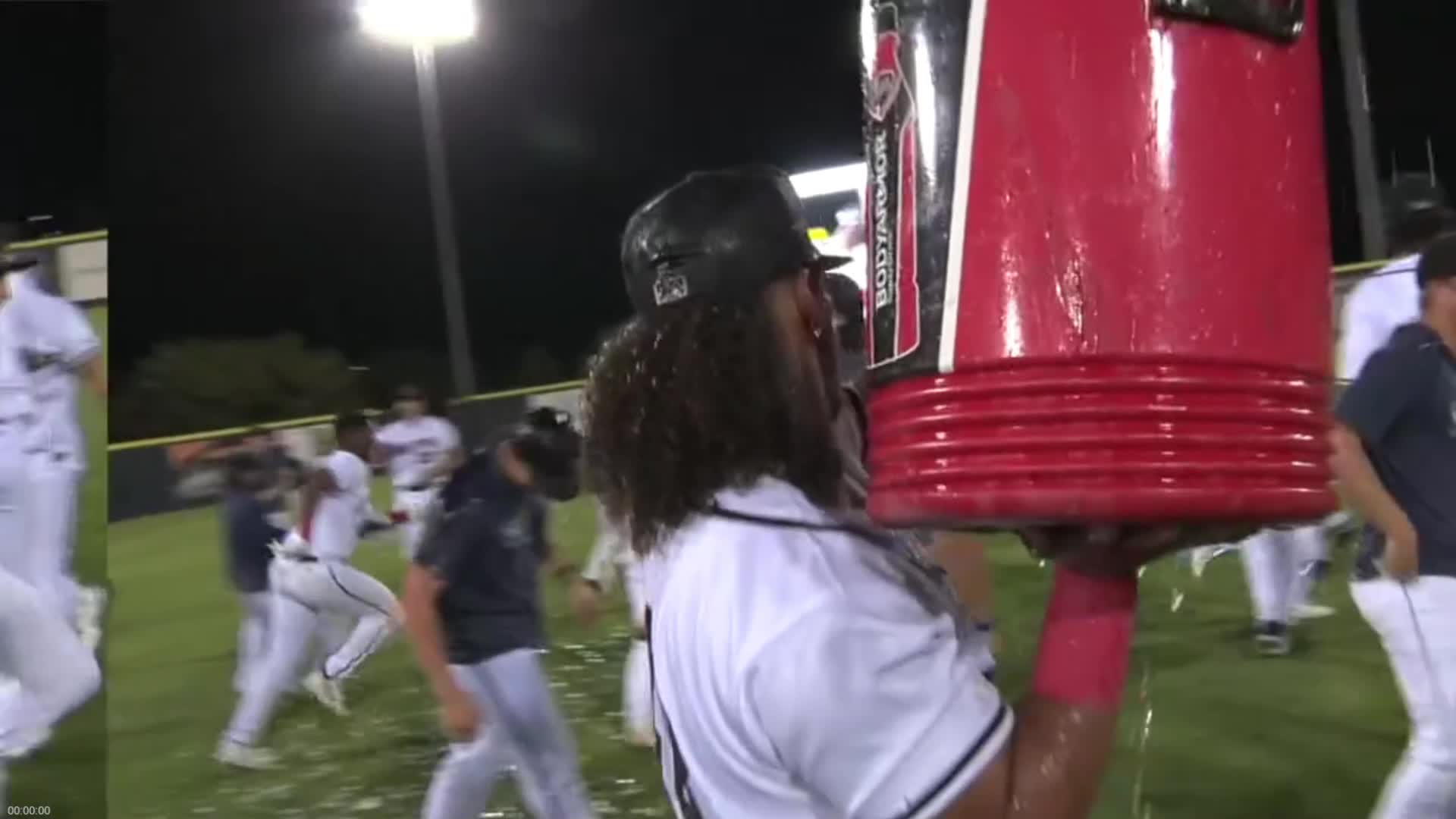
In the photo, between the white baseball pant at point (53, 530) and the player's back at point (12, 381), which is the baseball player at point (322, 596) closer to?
the white baseball pant at point (53, 530)

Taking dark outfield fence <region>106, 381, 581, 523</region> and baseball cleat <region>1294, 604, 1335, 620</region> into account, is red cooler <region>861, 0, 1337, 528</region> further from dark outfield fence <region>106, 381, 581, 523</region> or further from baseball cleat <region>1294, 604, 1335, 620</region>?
baseball cleat <region>1294, 604, 1335, 620</region>

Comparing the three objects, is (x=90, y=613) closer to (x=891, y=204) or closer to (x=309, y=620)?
(x=309, y=620)

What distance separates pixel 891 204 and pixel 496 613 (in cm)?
146

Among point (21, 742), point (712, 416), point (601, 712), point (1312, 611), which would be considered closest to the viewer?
point (712, 416)

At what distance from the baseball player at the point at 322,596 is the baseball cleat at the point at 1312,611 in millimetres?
1476

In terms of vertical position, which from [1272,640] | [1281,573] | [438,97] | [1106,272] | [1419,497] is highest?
[438,97]

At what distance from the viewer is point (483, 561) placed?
187 cm

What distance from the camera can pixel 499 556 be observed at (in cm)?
188

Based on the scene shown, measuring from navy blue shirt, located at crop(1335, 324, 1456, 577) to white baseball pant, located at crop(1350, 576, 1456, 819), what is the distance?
0.03 meters

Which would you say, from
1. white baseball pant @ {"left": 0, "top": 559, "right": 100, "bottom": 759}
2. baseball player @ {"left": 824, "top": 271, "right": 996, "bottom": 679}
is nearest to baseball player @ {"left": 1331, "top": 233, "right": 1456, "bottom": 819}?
baseball player @ {"left": 824, "top": 271, "right": 996, "bottom": 679}

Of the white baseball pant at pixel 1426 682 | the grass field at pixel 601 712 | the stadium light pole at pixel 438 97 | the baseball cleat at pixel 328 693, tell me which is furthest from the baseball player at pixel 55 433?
the white baseball pant at pixel 1426 682

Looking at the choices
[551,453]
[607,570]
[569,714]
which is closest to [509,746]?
[569,714]

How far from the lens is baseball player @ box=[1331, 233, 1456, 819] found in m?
1.42

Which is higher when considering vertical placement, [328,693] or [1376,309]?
[1376,309]
